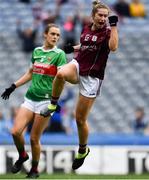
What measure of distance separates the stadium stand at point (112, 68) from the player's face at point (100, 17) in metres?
8.57

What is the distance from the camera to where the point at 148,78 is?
21.2 m

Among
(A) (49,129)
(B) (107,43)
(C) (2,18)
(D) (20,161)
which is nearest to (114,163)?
(A) (49,129)

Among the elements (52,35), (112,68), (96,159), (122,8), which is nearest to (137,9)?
(122,8)

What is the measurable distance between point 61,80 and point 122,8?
10795 mm

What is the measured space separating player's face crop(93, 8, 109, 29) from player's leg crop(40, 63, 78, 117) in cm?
62

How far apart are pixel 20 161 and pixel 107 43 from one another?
2299mm

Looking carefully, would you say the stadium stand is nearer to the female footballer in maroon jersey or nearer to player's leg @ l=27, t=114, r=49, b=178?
player's leg @ l=27, t=114, r=49, b=178

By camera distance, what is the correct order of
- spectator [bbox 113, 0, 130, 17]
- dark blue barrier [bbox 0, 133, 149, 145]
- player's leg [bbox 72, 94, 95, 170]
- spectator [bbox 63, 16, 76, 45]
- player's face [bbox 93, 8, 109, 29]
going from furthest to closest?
spectator [bbox 113, 0, 130, 17] < spectator [bbox 63, 16, 76, 45] < dark blue barrier [bbox 0, 133, 149, 145] < player's leg [bbox 72, 94, 95, 170] < player's face [bbox 93, 8, 109, 29]

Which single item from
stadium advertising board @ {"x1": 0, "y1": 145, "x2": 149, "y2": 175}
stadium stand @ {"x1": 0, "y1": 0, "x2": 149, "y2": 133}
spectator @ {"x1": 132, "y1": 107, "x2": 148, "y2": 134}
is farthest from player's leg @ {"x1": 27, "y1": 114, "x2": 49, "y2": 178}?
stadium stand @ {"x1": 0, "y1": 0, "x2": 149, "y2": 133}

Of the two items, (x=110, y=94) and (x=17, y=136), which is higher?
(x=17, y=136)

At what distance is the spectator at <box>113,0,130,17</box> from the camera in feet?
73.2

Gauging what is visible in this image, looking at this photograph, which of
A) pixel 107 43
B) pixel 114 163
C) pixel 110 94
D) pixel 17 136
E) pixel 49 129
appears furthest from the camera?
pixel 110 94

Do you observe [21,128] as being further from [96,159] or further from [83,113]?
[96,159]

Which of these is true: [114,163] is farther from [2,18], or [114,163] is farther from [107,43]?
[2,18]
